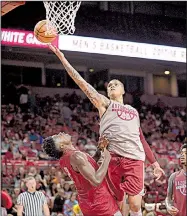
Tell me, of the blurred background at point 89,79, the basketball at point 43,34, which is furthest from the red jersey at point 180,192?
the blurred background at point 89,79

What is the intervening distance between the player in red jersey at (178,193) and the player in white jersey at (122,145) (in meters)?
0.50

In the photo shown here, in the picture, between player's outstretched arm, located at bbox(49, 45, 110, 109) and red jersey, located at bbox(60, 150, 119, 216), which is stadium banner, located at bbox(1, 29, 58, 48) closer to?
player's outstretched arm, located at bbox(49, 45, 110, 109)

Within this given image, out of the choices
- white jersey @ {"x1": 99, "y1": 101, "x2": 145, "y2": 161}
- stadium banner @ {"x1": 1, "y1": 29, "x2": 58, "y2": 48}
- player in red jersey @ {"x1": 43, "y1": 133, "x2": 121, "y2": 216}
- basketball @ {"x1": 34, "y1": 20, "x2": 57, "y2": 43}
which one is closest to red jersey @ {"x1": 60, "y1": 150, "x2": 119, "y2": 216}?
A: player in red jersey @ {"x1": 43, "y1": 133, "x2": 121, "y2": 216}

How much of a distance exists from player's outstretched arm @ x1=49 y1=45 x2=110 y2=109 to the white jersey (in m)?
0.09

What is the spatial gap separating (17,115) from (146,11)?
215 inches

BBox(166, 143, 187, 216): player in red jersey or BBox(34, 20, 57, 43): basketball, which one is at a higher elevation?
BBox(34, 20, 57, 43): basketball

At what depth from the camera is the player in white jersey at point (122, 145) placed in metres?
4.16

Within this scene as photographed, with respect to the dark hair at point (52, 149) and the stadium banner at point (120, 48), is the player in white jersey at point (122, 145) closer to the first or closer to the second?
the dark hair at point (52, 149)

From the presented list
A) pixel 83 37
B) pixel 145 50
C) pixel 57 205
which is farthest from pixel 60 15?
pixel 145 50

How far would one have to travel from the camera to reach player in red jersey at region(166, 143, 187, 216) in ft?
15.1

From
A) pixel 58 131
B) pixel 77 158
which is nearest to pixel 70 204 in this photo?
pixel 77 158

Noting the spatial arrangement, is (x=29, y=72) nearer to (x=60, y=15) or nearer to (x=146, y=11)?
(x=146, y=11)

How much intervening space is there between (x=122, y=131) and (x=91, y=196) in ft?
2.09

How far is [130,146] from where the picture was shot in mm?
4227
